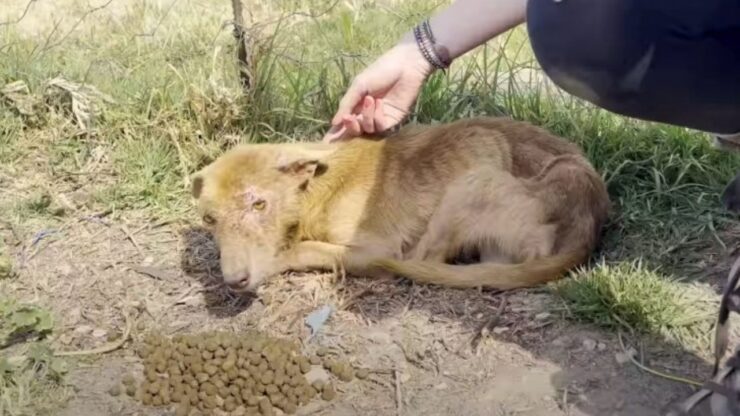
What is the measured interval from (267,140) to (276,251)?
1.03m

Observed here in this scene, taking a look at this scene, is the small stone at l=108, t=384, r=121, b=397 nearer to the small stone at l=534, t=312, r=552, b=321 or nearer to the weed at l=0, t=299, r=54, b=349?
the weed at l=0, t=299, r=54, b=349

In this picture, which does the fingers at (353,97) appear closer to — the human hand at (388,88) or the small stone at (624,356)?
the human hand at (388,88)

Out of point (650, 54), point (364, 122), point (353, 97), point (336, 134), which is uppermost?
point (650, 54)

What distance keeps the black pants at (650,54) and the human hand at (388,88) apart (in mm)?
1125

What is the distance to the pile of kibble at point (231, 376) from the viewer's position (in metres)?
3.24

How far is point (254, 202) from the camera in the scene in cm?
407

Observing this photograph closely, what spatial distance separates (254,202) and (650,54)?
2.23 meters

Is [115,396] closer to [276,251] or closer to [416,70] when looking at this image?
[276,251]

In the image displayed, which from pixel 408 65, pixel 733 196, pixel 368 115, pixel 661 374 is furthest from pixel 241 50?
pixel 733 196

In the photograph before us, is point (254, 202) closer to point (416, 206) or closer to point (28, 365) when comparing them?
point (416, 206)

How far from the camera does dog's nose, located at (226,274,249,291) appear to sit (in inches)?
151

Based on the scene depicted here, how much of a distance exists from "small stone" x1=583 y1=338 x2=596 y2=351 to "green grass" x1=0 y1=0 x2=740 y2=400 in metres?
0.32

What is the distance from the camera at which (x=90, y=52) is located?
6.12m

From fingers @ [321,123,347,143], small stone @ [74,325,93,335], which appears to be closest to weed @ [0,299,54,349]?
small stone @ [74,325,93,335]
